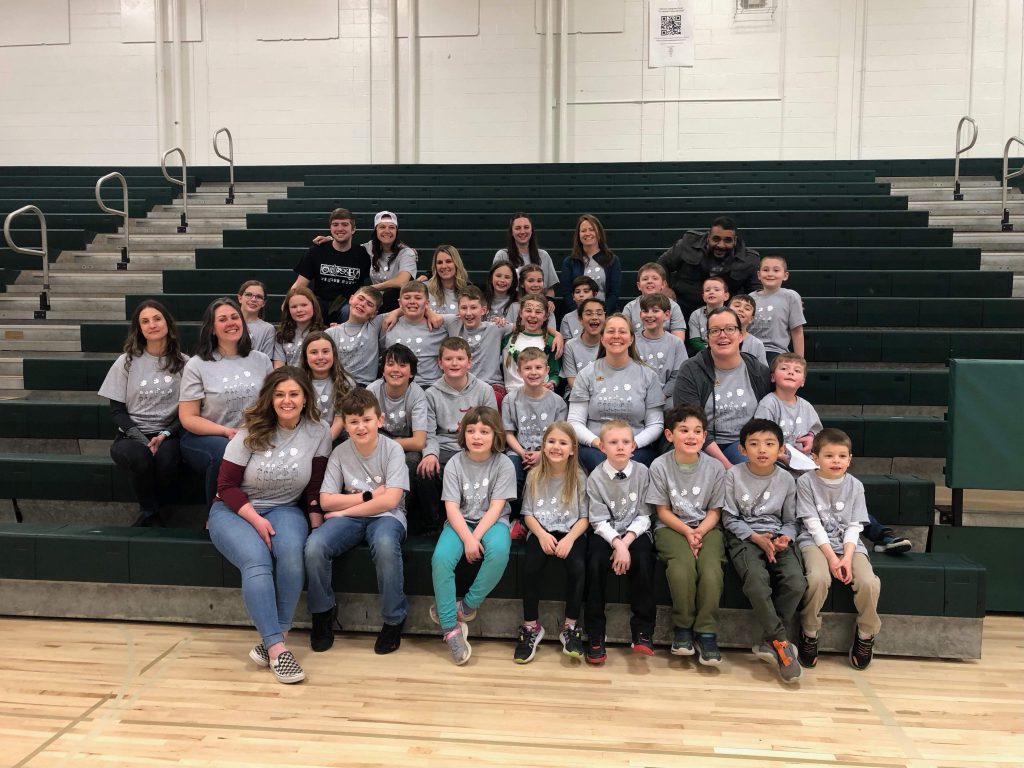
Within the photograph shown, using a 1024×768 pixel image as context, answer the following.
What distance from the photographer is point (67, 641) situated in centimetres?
326

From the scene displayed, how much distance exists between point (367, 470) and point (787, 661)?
1.66 metres

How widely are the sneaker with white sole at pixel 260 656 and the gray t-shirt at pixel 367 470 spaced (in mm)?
607

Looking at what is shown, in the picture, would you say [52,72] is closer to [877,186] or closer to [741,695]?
[877,186]

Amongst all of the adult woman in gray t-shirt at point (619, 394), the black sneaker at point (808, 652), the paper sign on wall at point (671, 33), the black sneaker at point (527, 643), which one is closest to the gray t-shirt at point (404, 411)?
the adult woman in gray t-shirt at point (619, 394)

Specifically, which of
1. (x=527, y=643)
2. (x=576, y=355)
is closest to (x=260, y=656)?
(x=527, y=643)

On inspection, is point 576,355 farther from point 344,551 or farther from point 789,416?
point 344,551

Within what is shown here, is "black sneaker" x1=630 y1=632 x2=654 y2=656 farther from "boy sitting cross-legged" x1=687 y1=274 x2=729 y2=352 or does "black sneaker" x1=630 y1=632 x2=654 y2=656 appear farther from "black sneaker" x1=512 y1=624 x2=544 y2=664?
"boy sitting cross-legged" x1=687 y1=274 x2=729 y2=352

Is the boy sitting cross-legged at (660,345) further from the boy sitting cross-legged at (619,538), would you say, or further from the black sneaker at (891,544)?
the black sneaker at (891,544)

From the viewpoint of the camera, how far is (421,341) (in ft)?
14.0

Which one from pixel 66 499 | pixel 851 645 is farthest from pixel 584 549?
pixel 66 499

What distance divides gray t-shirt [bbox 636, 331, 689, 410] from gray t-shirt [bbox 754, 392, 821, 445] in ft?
1.75

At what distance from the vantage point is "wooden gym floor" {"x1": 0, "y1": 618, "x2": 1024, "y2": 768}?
97.7 inches

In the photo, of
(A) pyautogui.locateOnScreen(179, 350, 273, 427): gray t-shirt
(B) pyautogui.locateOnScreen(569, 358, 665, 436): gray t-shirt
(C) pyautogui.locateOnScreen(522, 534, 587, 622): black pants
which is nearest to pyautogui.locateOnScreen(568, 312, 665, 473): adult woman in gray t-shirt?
(B) pyautogui.locateOnScreen(569, 358, 665, 436): gray t-shirt

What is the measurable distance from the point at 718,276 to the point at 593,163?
4.51 m
